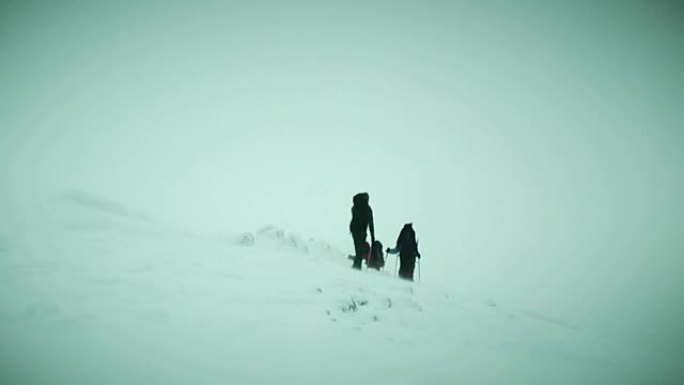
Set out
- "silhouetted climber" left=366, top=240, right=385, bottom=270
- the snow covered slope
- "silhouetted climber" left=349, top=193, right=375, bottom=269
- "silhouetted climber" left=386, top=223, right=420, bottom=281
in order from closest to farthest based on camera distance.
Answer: the snow covered slope, "silhouetted climber" left=349, top=193, right=375, bottom=269, "silhouetted climber" left=386, top=223, right=420, bottom=281, "silhouetted climber" left=366, top=240, right=385, bottom=270

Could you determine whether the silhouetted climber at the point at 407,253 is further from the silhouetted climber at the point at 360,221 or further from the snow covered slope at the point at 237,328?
the snow covered slope at the point at 237,328

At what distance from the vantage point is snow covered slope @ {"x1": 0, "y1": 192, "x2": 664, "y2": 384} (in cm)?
361

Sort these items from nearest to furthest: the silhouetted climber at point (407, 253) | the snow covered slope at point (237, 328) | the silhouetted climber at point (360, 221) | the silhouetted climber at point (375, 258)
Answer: the snow covered slope at point (237, 328) → the silhouetted climber at point (360, 221) → the silhouetted climber at point (407, 253) → the silhouetted climber at point (375, 258)

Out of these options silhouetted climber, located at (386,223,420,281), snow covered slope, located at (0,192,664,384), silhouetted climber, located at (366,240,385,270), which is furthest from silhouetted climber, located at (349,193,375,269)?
snow covered slope, located at (0,192,664,384)

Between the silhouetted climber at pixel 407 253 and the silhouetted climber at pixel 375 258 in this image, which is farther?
the silhouetted climber at pixel 375 258

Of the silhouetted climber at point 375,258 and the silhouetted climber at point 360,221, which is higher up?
the silhouetted climber at point 360,221

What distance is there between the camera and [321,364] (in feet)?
13.3

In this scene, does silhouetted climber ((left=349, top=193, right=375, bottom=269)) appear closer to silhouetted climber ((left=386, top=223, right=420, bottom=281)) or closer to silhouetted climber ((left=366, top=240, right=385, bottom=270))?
silhouetted climber ((left=366, top=240, right=385, bottom=270))

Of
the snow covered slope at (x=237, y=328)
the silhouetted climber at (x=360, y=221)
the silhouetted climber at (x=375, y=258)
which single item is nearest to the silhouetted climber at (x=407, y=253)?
the silhouetted climber at (x=375, y=258)

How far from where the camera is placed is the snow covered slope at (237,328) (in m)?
3.61

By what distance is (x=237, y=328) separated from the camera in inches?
179

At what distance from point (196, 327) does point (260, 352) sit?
98 centimetres

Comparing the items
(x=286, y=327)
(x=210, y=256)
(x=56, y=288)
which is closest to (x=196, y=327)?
(x=286, y=327)

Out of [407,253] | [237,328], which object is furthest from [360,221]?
[237,328]
